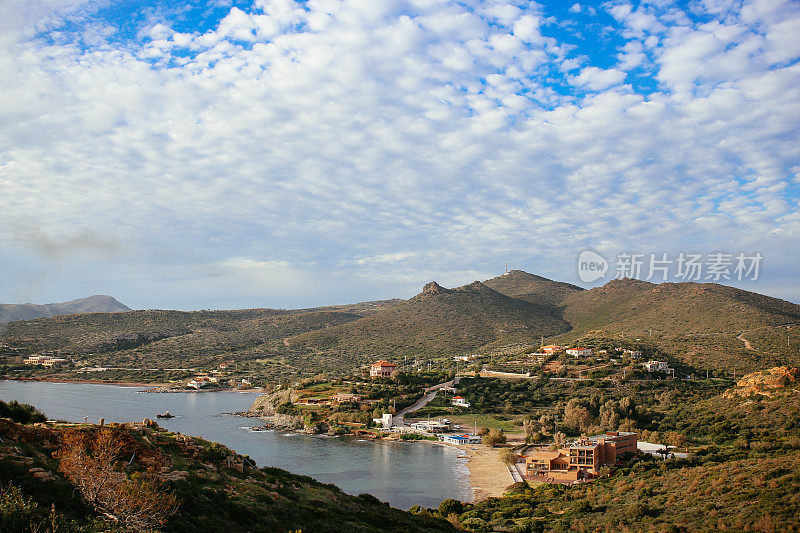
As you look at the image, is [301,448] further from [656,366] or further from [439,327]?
[439,327]

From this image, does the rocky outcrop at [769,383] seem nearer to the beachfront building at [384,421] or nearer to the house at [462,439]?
the house at [462,439]

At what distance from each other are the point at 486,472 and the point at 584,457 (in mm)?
8400

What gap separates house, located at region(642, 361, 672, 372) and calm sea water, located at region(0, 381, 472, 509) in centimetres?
2503

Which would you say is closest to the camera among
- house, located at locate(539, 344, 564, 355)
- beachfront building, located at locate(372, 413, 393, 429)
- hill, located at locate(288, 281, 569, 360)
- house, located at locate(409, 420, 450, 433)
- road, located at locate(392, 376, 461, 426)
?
house, located at locate(409, 420, 450, 433)

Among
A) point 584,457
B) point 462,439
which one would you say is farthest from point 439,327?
point 584,457

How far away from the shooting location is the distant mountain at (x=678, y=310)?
76062mm

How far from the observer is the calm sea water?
34312 millimetres

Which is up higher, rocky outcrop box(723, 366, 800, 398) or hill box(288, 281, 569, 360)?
hill box(288, 281, 569, 360)

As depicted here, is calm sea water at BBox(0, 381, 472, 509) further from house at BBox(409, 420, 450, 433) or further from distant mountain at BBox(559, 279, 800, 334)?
distant mountain at BBox(559, 279, 800, 334)

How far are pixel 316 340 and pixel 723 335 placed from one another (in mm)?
73180

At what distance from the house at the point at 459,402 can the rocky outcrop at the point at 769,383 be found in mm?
25538

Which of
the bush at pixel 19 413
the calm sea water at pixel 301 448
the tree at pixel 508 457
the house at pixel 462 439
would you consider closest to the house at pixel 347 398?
the calm sea water at pixel 301 448

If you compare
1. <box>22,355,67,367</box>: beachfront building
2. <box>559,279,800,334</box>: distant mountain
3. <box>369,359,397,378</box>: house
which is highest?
<box>559,279,800,334</box>: distant mountain

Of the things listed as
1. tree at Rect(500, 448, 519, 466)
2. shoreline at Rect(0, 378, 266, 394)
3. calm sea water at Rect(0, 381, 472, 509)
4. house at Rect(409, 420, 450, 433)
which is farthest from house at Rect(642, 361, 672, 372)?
shoreline at Rect(0, 378, 266, 394)
